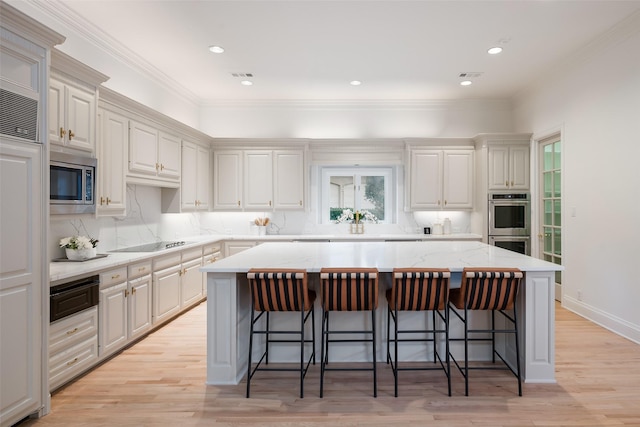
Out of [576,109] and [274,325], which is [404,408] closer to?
[274,325]

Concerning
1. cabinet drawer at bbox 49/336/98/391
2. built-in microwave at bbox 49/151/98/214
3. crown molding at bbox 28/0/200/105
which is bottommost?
cabinet drawer at bbox 49/336/98/391

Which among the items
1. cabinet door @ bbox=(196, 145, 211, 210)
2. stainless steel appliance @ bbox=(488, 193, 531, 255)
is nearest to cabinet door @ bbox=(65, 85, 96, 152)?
cabinet door @ bbox=(196, 145, 211, 210)

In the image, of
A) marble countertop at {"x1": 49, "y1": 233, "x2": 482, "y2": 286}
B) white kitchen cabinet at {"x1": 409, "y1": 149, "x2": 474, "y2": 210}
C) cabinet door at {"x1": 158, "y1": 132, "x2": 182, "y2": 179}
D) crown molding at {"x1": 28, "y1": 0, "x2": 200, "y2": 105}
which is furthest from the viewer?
white kitchen cabinet at {"x1": 409, "y1": 149, "x2": 474, "y2": 210}

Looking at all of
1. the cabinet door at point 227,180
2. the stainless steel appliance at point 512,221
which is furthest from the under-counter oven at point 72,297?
the stainless steel appliance at point 512,221

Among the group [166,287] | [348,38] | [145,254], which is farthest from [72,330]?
[348,38]

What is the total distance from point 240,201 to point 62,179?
310cm

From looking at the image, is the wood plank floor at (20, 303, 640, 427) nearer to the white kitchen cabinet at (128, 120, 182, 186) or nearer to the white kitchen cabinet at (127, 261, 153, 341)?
the white kitchen cabinet at (127, 261, 153, 341)

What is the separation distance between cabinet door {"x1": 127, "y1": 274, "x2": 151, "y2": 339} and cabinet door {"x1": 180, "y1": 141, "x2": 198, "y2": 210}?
1.54m

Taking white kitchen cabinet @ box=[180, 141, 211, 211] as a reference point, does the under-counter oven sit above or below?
below

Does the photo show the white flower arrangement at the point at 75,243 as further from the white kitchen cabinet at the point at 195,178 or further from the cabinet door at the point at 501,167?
the cabinet door at the point at 501,167

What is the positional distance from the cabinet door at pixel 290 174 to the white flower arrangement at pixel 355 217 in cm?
84

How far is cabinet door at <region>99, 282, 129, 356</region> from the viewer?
2.95 m

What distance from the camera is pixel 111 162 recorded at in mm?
3393

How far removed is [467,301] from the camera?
252cm
